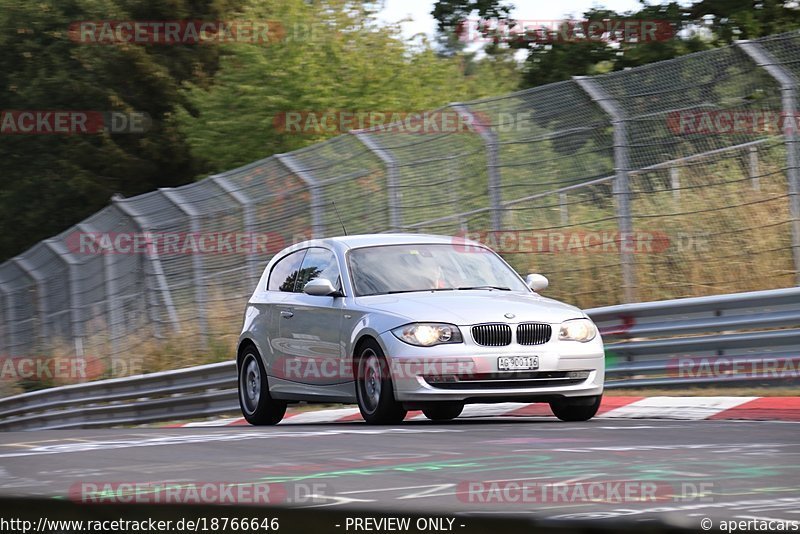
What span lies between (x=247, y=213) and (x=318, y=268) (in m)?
7.42

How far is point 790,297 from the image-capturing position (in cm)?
1125

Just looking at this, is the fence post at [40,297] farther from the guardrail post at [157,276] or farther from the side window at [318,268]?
the side window at [318,268]

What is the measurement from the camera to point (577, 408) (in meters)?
10.5

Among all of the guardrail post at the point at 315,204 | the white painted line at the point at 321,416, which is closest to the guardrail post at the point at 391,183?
the guardrail post at the point at 315,204

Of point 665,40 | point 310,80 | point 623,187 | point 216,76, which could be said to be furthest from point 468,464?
point 216,76

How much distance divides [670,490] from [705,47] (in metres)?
21.1

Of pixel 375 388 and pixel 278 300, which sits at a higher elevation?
pixel 278 300

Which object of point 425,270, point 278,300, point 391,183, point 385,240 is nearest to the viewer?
point 425,270

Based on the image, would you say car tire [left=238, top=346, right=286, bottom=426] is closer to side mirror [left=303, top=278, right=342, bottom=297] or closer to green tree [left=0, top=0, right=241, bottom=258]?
side mirror [left=303, top=278, right=342, bottom=297]

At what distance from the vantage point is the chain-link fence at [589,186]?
13.2 metres

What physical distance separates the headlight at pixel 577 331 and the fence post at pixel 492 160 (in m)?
4.90

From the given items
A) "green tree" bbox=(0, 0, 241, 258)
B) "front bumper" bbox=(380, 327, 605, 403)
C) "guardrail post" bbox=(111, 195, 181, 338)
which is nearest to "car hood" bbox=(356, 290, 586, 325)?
"front bumper" bbox=(380, 327, 605, 403)

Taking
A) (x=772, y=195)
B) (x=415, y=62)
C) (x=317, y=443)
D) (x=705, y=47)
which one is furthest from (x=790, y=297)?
(x=415, y=62)

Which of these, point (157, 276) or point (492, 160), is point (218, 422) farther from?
point (157, 276)
